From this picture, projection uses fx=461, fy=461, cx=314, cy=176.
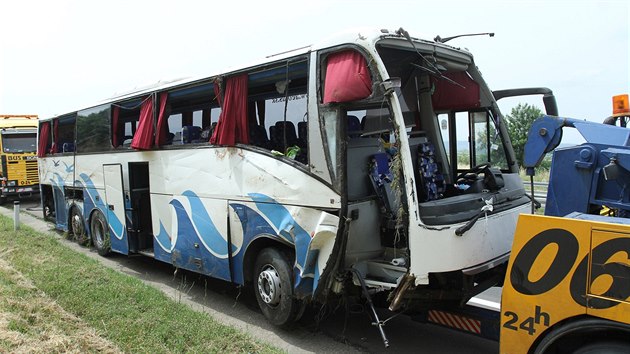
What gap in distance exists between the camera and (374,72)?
4.23m

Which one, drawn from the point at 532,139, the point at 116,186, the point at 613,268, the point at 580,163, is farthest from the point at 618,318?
the point at 116,186

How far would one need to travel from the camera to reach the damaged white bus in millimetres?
4258

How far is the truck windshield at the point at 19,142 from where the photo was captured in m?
19.5

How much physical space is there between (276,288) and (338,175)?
168cm

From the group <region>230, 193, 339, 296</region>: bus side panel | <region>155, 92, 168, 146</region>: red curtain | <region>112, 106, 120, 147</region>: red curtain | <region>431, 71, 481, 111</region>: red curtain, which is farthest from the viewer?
<region>112, 106, 120, 147</region>: red curtain

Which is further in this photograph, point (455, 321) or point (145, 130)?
point (145, 130)

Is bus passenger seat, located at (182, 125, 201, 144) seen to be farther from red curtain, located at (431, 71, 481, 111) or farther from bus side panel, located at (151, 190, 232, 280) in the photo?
red curtain, located at (431, 71, 481, 111)

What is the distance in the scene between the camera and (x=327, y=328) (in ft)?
18.4

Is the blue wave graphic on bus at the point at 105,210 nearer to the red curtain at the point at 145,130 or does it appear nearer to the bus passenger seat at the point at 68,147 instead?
the bus passenger seat at the point at 68,147

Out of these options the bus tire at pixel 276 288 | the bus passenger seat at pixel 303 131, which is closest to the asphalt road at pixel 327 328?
the bus tire at pixel 276 288

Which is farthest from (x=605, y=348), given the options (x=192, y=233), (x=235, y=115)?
(x=192, y=233)

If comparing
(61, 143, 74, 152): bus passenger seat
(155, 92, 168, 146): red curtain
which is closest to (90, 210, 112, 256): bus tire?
(61, 143, 74, 152): bus passenger seat

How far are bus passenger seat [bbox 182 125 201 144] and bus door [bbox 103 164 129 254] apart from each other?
226 centimetres

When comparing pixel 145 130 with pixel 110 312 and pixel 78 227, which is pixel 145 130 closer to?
pixel 110 312
